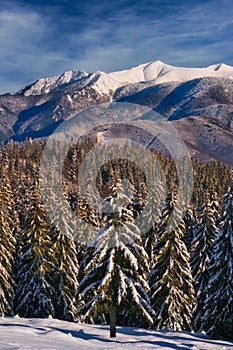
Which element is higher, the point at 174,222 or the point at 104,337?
the point at 174,222

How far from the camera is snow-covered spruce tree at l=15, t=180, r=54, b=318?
1560 inches

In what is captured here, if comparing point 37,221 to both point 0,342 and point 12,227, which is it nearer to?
point 12,227

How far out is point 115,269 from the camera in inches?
1044

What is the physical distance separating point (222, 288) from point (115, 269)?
988 centimetres

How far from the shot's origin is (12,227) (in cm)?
4988

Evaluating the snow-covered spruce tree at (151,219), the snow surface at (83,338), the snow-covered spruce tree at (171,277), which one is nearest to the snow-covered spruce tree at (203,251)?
the snow-covered spruce tree at (171,277)

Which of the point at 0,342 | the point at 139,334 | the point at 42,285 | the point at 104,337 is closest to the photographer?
the point at 0,342

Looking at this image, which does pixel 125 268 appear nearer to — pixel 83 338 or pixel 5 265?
pixel 83 338

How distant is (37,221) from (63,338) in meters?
18.0

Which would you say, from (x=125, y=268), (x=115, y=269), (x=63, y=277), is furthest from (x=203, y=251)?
(x=115, y=269)

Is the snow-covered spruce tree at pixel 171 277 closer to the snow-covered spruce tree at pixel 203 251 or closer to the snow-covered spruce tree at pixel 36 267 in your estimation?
the snow-covered spruce tree at pixel 203 251

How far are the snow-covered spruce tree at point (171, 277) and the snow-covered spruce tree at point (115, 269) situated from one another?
28.7ft

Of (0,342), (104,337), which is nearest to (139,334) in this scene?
(104,337)

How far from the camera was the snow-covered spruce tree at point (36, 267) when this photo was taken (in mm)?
39625
